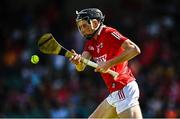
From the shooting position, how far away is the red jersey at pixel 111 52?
27.8 feet

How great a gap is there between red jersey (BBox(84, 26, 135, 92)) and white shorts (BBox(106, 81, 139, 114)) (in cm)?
6

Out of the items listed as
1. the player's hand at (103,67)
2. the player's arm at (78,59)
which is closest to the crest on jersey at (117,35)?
the player's hand at (103,67)

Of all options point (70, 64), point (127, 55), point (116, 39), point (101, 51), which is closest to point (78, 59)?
point (101, 51)

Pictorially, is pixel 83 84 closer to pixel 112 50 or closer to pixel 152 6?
pixel 152 6

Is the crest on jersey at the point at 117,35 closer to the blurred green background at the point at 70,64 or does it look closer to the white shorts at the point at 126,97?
the white shorts at the point at 126,97

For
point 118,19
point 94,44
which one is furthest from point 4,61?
point 94,44

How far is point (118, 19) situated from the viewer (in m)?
17.1

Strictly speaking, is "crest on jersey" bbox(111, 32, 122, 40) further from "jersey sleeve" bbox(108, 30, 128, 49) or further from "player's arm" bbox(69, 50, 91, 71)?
"player's arm" bbox(69, 50, 91, 71)

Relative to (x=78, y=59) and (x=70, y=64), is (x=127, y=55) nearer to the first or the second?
(x=78, y=59)

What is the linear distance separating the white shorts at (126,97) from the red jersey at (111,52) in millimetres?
55

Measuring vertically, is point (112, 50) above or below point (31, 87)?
above

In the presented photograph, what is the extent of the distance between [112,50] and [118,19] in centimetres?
862

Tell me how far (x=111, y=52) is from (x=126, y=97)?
57cm

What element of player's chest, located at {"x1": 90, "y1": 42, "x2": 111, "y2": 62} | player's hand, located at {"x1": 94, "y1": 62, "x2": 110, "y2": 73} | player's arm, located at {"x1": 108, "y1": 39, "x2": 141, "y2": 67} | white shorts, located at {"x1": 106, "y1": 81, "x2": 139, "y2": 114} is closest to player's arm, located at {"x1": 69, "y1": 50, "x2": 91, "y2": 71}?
player's chest, located at {"x1": 90, "y1": 42, "x2": 111, "y2": 62}
